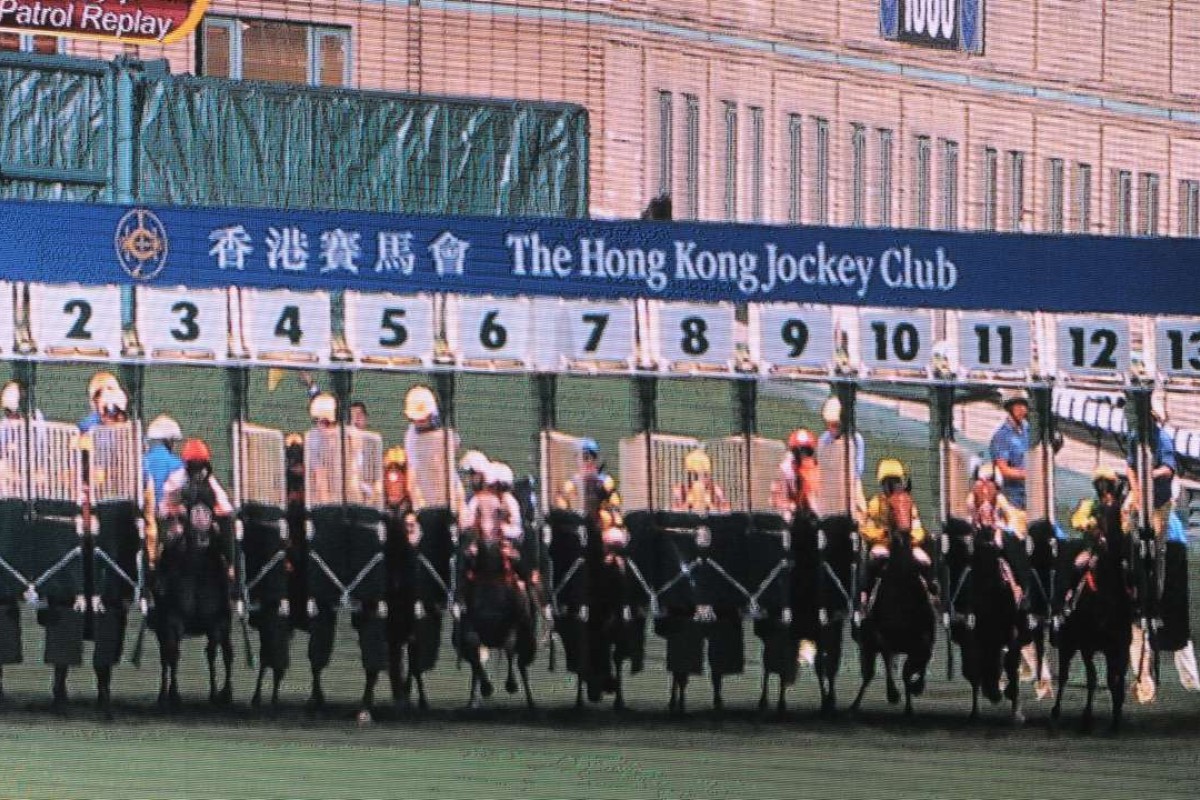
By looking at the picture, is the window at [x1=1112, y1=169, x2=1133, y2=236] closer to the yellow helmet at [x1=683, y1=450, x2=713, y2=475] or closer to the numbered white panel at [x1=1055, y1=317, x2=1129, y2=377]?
the numbered white panel at [x1=1055, y1=317, x2=1129, y2=377]

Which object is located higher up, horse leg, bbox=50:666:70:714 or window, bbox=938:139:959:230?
window, bbox=938:139:959:230

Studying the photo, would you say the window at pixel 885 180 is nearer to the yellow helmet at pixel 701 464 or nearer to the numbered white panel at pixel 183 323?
the yellow helmet at pixel 701 464

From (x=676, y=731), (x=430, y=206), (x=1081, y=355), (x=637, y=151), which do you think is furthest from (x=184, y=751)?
Result: (x=637, y=151)

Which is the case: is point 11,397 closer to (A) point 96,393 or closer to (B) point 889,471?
(A) point 96,393

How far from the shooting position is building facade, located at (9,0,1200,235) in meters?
24.8

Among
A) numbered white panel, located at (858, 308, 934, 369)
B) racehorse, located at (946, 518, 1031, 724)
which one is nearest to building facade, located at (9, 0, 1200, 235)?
numbered white panel, located at (858, 308, 934, 369)

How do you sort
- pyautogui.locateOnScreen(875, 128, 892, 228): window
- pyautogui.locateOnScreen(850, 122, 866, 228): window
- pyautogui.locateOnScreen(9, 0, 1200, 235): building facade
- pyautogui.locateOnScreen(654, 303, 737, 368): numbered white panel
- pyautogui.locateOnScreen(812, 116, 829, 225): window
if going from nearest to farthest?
pyautogui.locateOnScreen(654, 303, 737, 368): numbered white panel → pyautogui.locateOnScreen(9, 0, 1200, 235): building facade → pyautogui.locateOnScreen(812, 116, 829, 225): window → pyautogui.locateOnScreen(850, 122, 866, 228): window → pyautogui.locateOnScreen(875, 128, 892, 228): window

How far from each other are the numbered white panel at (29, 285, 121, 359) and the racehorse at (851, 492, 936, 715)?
369 cm

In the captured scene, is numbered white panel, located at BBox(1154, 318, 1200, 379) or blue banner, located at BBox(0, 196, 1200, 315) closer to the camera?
blue banner, located at BBox(0, 196, 1200, 315)

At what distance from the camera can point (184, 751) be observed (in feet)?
43.0

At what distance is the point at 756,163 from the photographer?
89.7 ft

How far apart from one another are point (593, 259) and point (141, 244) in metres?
2.03

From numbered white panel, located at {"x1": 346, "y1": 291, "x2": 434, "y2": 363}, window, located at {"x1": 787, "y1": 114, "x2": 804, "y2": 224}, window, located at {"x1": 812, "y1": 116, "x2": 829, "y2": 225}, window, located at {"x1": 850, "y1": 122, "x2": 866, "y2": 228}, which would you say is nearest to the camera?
numbered white panel, located at {"x1": 346, "y1": 291, "x2": 434, "y2": 363}

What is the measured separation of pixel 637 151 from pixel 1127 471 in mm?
11432
